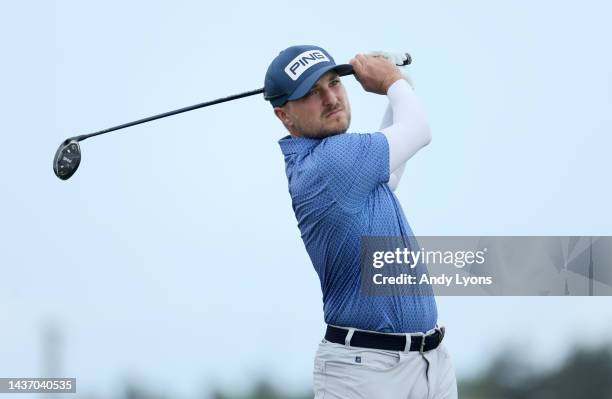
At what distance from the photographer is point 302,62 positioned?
466 cm

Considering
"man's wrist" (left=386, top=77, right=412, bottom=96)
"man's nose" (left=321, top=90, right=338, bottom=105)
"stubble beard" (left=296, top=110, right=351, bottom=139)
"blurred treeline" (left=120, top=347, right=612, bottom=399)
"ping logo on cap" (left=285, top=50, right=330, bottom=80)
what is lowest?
"blurred treeline" (left=120, top=347, right=612, bottom=399)

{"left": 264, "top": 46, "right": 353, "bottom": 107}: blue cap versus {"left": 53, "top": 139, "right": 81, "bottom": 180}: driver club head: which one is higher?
{"left": 264, "top": 46, "right": 353, "bottom": 107}: blue cap

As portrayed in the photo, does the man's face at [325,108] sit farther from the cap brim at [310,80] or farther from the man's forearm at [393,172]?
the man's forearm at [393,172]

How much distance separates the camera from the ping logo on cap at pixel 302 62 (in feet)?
15.2

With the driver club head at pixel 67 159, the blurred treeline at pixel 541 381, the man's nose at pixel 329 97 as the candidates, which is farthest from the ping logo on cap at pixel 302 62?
the blurred treeline at pixel 541 381

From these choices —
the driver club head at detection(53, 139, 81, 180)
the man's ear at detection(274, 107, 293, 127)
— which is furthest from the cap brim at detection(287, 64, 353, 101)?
the driver club head at detection(53, 139, 81, 180)

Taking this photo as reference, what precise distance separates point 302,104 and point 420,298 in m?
0.87

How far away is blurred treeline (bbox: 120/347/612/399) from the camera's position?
1723 cm

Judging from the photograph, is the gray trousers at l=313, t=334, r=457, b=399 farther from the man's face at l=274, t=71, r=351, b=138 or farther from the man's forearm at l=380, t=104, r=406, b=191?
the man's face at l=274, t=71, r=351, b=138

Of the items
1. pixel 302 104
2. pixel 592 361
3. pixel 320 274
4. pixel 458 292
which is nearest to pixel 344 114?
pixel 302 104

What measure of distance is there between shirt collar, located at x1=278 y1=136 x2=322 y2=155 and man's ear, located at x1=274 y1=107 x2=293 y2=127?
59 millimetres

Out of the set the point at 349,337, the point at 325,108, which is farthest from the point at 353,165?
the point at 349,337

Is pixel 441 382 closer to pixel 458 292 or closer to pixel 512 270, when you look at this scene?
pixel 458 292

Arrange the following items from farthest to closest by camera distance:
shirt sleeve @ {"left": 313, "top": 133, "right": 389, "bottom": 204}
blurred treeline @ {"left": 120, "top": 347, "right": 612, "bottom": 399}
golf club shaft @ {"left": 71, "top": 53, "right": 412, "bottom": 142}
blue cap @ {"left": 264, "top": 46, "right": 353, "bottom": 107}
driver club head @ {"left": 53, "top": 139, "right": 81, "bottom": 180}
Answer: blurred treeline @ {"left": 120, "top": 347, "right": 612, "bottom": 399}, driver club head @ {"left": 53, "top": 139, "right": 81, "bottom": 180}, golf club shaft @ {"left": 71, "top": 53, "right": 412, "bottom": 142}, blue cap @ {"left": 264, "top": 46, "right": 353, "bottom": 107}, shirt sleeve @ {"left": 313, "top": 133, "right": 389, "bottom": 204}
